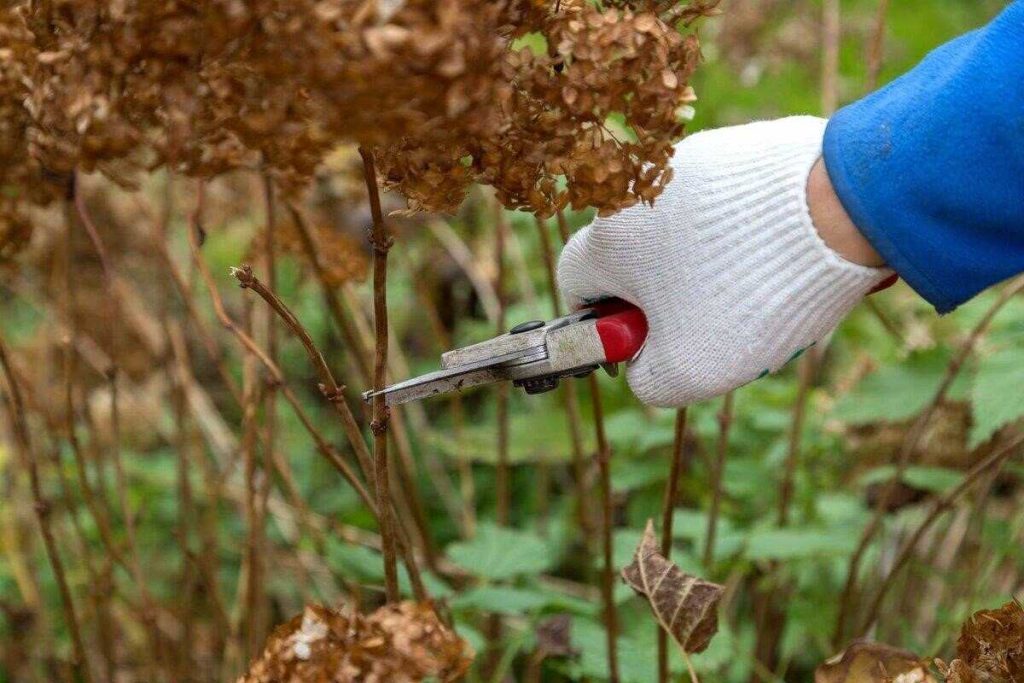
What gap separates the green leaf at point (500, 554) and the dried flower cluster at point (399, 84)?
756mm

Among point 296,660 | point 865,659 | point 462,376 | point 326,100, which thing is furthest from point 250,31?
point 865,659

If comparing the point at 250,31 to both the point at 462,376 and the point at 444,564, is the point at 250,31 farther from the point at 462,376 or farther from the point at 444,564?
the point at 444,564

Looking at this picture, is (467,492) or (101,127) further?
(467,492)

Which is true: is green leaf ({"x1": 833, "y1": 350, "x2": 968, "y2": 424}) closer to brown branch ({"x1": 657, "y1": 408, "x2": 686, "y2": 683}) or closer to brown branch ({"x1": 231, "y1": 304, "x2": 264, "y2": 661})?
brown branch ({"x1": 657, "y1": 408, "x2": 686, "y2": 683})

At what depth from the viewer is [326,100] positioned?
70 cm

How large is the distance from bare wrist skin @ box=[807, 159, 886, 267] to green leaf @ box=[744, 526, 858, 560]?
24.2 inches

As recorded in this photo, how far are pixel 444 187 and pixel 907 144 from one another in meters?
0.43

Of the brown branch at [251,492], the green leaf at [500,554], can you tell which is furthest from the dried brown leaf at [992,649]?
the brown branch at [251,492]

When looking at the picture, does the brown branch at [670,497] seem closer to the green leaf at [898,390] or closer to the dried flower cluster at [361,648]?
the dried flower cluster at [361,648]

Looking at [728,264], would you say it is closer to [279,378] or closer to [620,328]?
[620,328]

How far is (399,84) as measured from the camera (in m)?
0.68

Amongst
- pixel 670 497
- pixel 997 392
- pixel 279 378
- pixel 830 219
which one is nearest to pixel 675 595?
pixel 670 497

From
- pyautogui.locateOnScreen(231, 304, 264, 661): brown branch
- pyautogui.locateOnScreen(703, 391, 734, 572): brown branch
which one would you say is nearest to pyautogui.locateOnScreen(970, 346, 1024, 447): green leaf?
pyautogui.locateOnScreen(703, 391, 734, 572): brown branch

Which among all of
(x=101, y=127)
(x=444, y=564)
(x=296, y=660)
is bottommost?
(x=444, y=564)
